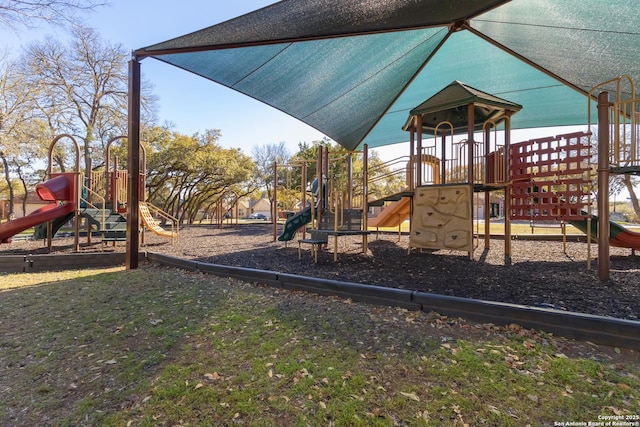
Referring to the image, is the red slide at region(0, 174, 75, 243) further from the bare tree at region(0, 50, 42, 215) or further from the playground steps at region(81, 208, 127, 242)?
the bare tree at region(0, 50, 42, 215)

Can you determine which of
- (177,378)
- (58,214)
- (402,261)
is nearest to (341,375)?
(177,378)

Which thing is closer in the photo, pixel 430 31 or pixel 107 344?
pixel 107 344

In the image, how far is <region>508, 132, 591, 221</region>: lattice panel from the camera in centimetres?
566

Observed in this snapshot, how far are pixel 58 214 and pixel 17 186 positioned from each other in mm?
36578

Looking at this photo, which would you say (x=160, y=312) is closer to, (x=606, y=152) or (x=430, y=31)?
(x=606, y=152)

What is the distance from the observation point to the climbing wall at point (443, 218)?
6297mm

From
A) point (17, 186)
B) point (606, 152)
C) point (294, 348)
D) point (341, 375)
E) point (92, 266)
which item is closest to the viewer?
point (341, 375)

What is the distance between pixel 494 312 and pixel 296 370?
2136 millimetres

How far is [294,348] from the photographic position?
2686mm

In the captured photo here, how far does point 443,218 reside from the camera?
663 cm

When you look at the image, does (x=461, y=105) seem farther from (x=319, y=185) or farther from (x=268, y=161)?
(x=268, y=161)

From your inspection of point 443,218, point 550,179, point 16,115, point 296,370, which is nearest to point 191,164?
point 16,115

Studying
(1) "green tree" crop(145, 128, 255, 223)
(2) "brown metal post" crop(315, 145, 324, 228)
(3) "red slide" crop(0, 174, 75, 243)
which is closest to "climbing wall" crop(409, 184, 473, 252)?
(2) "brown metal post" crop(315, 145, 324, 228)

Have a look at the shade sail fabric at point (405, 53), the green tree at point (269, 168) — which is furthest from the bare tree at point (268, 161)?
the shade sail fabric at point (405, 53)
